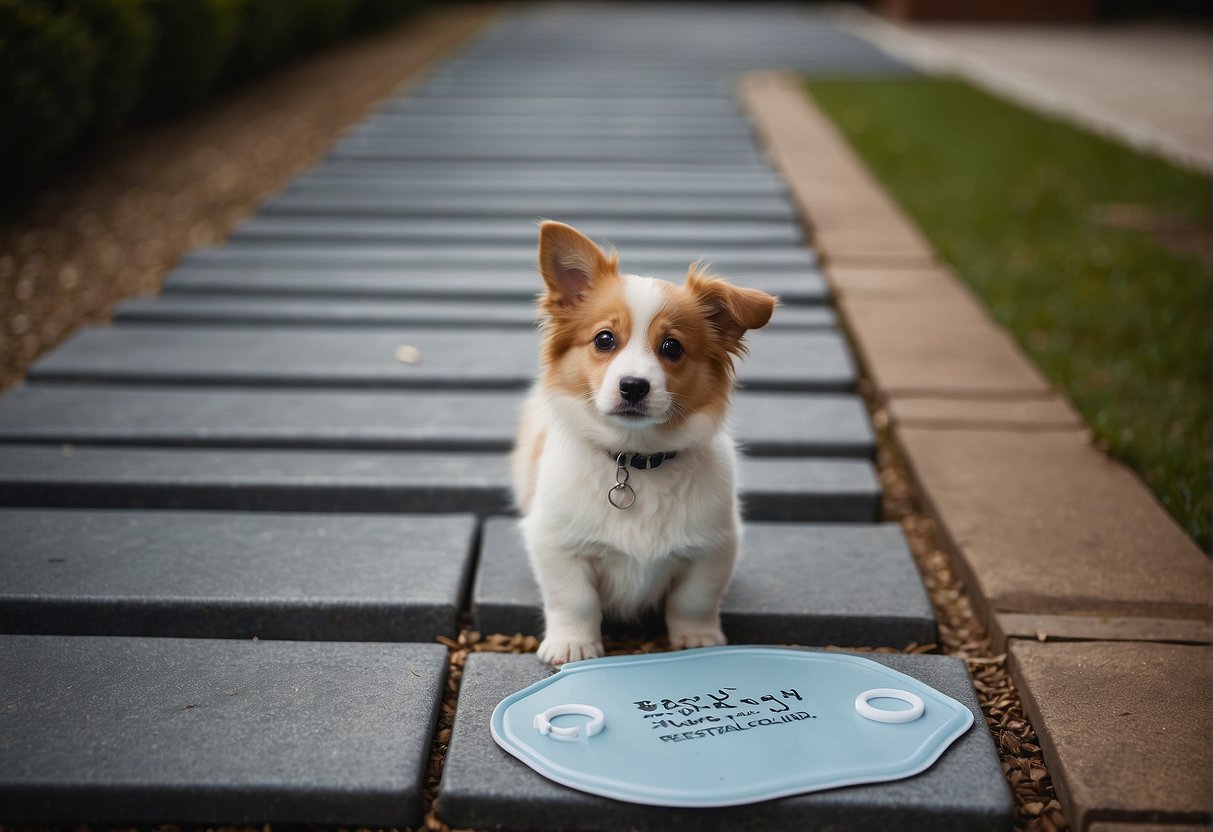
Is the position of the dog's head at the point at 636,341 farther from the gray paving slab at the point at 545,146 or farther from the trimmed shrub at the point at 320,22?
the trimmed shrub at the point at 320,22

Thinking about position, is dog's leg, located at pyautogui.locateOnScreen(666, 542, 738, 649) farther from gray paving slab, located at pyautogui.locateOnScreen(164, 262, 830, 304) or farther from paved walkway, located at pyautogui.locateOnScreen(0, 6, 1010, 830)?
gray paving slab, located at pyautogui.locateOnScreen(164, 262, 830, 304)

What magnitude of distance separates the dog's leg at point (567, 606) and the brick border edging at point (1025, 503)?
3.33ft

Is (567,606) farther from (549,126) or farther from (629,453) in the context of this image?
(549,126)

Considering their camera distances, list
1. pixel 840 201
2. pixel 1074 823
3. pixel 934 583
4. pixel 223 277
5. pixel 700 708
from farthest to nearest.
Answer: pixel 840 201, pixel 223 277, pixel 934 583, pixel 700 708, pixel 1074 823

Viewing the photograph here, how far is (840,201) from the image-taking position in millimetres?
6633

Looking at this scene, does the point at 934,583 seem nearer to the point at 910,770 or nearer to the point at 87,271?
the point at 910,770

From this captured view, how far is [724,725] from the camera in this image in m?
2.21

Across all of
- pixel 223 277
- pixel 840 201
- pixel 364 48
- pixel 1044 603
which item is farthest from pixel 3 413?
pixel 364 48

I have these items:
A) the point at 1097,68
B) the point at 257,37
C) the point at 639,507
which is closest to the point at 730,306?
the point at 639,507

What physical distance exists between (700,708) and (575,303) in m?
0.96

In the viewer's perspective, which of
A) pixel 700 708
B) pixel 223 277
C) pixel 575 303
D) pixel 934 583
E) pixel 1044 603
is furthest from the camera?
pixel 223 277

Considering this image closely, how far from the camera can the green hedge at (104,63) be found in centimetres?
550

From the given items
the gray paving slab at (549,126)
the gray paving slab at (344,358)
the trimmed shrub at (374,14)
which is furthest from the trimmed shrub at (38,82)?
the trimmed shrub at (374,14)

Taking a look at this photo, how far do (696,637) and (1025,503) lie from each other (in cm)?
125
